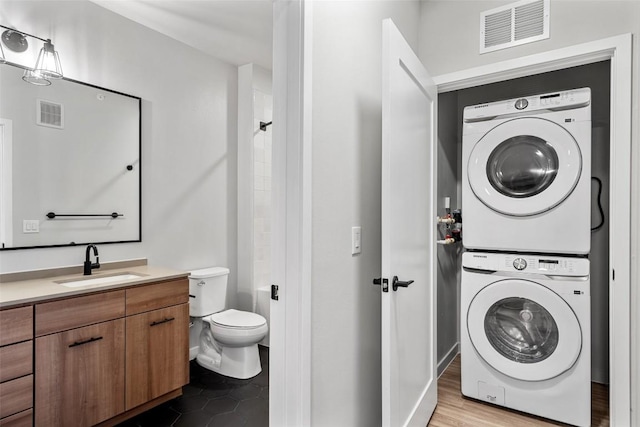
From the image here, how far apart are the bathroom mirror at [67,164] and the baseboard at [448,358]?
2460 mm

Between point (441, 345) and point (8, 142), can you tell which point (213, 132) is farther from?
point (441, 345)

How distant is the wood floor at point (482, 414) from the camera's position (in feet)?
6.79

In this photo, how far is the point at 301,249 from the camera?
1179 mm

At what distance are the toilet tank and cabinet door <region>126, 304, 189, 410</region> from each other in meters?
0.49

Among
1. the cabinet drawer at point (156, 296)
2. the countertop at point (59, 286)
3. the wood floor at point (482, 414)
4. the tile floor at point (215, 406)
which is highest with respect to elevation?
the countertop at point (59, 286)

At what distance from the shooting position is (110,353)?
191 cm

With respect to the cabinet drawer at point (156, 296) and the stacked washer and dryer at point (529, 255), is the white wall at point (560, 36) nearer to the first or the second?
the stacked washer and dryer at point (529, 255)

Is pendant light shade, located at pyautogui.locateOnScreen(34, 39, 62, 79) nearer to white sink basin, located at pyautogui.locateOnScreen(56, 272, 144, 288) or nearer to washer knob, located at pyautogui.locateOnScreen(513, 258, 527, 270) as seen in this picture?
white sink basin, located at pyautogui.locateOnScreen(56, 272, 144, 288)

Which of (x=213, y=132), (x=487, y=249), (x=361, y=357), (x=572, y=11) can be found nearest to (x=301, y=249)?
(x=361, y=357)

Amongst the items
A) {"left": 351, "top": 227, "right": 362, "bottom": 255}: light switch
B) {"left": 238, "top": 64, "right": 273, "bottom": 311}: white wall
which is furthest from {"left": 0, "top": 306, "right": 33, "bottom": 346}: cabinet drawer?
{"left": 238, "top": 64, "right": 273, "bottom": 311}: white wall

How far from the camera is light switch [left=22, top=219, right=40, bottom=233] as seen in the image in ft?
6.74

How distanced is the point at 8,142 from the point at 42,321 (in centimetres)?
107

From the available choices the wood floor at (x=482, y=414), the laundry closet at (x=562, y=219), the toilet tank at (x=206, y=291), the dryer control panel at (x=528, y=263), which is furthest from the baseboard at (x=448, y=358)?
the toilet tank at (x=206, y=291)

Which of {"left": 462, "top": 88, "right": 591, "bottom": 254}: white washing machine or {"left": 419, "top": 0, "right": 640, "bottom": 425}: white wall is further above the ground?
{"left": 419, "top": 0, "right": 640, "bottom": 425}: white wall
